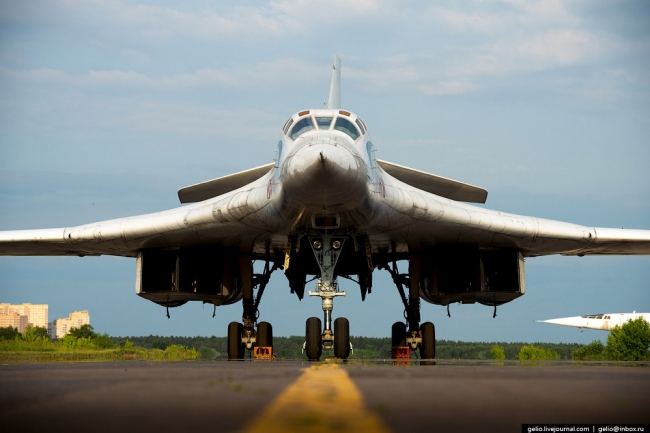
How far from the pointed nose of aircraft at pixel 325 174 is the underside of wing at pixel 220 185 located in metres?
5.67

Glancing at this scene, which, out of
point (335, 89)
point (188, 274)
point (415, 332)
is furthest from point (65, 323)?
point (415, 332)

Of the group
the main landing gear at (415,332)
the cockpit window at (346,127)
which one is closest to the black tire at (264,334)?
the main landing gear at (415,332)

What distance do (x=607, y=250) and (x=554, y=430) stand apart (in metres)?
14.2

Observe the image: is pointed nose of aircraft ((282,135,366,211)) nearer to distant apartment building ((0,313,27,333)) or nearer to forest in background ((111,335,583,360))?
forest in background ((111,335,583,360))

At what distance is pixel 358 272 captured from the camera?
16.6m

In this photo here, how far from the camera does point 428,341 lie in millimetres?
15781

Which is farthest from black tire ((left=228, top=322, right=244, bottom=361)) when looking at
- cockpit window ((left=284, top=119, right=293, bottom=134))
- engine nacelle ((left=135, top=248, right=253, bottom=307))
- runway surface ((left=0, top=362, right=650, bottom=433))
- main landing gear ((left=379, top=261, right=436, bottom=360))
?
runway surface ((left=0, top=362, right=650, bottom=433))

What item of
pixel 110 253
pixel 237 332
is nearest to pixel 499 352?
pixel 237 332

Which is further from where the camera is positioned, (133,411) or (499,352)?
(499,352)

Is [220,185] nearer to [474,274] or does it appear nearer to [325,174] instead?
[474,274]

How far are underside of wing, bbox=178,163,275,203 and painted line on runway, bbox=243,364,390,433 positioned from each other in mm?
12698

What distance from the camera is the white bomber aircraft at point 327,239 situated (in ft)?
37.5

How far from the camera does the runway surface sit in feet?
9.45

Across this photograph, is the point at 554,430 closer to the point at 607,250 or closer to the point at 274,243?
the point at 274,243
